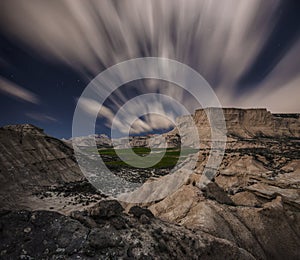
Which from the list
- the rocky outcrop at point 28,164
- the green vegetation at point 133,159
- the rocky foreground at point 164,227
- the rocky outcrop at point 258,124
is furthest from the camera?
the rocky outcrop at point 258,124

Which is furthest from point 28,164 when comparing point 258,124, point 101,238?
point 258,124

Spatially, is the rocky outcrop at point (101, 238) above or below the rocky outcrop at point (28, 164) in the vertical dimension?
below

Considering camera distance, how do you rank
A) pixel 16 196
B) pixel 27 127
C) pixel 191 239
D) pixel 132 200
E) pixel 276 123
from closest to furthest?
1. pixel 191 239
2. pixel 132 200
3. pixel 16 196
4. pixel 27 127
5. pixel 276 123

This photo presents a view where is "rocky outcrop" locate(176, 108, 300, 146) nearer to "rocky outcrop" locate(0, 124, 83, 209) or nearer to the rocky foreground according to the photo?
"rocky outcrop" locate(0, 124, 83, 209)

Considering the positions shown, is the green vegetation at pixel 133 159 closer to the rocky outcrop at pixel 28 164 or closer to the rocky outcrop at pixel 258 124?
the rocky outcrop at pixel 28 164

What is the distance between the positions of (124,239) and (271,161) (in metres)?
47.9

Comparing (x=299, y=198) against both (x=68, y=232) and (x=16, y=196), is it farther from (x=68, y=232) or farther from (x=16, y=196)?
(x=16, y=196)

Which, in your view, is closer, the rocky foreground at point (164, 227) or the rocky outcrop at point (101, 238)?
the rocky outcrop at point (101, 238)

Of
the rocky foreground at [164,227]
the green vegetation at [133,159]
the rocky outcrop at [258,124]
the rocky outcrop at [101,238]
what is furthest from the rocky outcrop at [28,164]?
the rocky outcrop at [258,124]

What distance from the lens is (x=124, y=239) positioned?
19.3 ft

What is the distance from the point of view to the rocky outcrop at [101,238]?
16.4 ft

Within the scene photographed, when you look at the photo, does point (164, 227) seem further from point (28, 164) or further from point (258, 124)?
point (258, 124)

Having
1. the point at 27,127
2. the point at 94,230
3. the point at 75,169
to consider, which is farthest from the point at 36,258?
the point at 27,127

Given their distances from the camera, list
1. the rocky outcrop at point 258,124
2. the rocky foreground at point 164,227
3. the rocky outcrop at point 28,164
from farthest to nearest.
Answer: the rocky outcrop at point 258,124, the rocky outcrop at point 28,164, the rocky foreground at point 164,227
